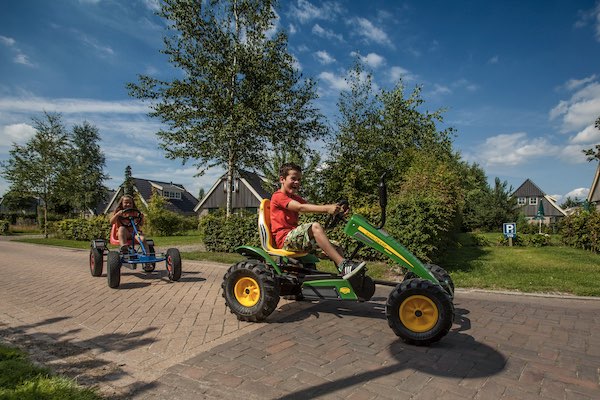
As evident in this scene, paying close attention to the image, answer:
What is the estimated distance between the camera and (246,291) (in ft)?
14.6

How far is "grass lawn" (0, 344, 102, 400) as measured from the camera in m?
2.40

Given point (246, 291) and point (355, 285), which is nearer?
point (355, 285)

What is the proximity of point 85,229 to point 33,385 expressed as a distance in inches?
783

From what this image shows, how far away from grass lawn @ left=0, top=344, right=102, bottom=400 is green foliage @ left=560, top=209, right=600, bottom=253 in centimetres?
1501

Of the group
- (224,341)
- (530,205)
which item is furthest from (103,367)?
(530,205)

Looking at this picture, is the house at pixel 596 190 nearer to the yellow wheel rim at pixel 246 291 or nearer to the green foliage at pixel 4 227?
the yellow wheel rim at pixel 246 291

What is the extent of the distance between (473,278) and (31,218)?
51.6 metres

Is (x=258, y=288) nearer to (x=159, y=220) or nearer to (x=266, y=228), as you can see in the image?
(x=266, y=228)

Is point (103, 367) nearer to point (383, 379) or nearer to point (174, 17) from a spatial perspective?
point (383, 379)

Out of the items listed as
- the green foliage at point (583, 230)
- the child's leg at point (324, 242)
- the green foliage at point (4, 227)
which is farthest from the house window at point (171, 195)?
the child's leg at point (324, 242)

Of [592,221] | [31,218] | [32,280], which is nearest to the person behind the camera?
[32,280]

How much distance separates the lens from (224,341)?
3.60 meters

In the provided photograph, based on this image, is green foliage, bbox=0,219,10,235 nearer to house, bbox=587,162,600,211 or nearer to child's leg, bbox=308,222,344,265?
child's leg, bbox=308,222,344,265

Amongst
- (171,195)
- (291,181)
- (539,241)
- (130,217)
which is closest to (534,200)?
(539,241)
